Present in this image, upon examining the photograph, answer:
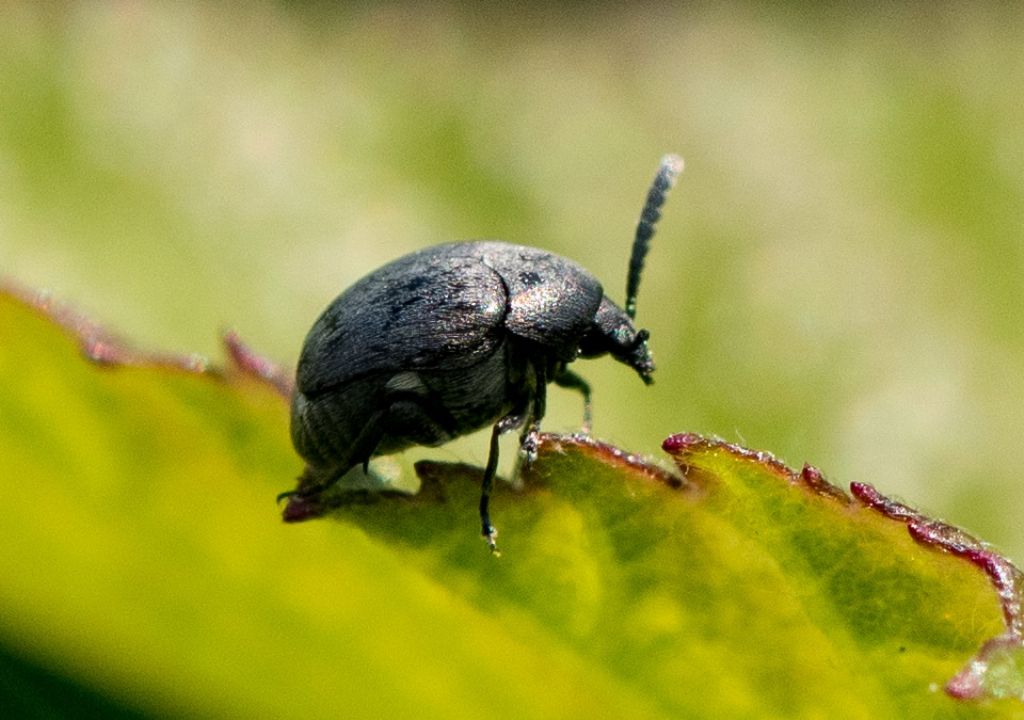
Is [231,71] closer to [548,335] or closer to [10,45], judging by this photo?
[10,45]

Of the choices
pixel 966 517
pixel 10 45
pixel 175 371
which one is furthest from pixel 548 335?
pixel 10 45

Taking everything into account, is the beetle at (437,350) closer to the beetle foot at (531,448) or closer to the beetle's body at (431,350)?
the beetle's body at (431,350)

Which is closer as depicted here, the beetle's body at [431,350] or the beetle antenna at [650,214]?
the beetle's body at [431,350]

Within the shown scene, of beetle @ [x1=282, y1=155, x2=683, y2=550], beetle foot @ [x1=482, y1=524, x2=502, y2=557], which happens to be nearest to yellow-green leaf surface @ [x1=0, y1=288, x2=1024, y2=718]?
beetle foot @ [x1=482, y1=524, x2=502, y2=557]

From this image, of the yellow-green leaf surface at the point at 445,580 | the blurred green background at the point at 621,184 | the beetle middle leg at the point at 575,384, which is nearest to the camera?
the yellow-green leaf surface at the point at 445,580

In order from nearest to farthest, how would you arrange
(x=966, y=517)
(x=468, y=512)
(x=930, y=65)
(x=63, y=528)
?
(x=468, y=512) → (x=63, y=528) → (x=966, y=517) → (x=930, y=65)

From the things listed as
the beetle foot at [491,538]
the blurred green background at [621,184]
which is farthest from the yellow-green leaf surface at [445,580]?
the blurred green background at [621,184]
